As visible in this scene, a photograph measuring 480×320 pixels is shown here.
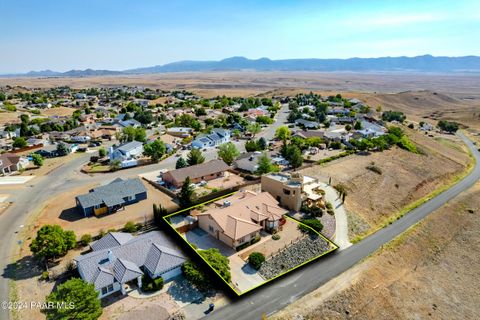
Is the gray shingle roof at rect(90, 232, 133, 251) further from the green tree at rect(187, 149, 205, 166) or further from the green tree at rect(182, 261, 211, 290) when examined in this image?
the green tree at rect(187, 149, 205, 166)

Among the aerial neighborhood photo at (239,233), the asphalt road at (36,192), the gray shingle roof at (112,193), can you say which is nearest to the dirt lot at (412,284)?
the aerial neighborhood photo at (239,233)

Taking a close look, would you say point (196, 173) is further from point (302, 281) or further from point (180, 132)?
point (180, 132)

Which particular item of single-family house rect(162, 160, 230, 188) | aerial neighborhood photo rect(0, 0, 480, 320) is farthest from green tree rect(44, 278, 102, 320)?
single-family house rect(162, 160, 230, 188)

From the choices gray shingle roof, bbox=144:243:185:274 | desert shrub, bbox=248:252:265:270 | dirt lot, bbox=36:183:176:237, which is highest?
gray shingle roof, bbox=144:243:185:274

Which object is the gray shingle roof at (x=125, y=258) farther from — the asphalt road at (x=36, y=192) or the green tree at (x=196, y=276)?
the asphalt road at (x=36, y=192)

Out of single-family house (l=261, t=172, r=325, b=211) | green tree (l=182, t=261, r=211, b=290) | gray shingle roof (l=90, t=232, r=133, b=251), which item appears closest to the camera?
green tree (l=182, t=261, r=211, b=290)

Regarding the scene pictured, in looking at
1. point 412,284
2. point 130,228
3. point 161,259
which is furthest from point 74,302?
point 412,284
